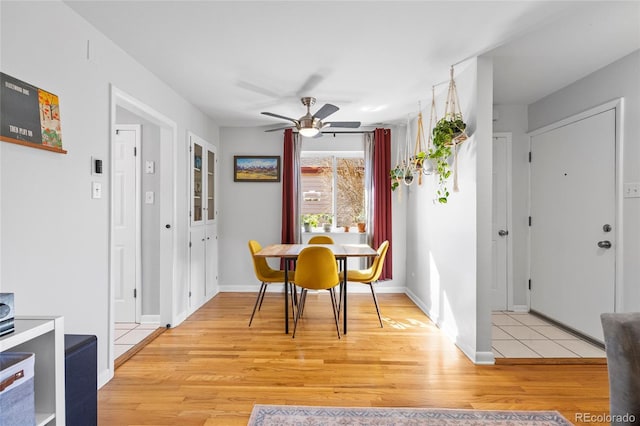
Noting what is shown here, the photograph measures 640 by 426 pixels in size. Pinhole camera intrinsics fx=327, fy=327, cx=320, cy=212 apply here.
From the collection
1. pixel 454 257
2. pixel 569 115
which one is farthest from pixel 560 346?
pixel 569 115

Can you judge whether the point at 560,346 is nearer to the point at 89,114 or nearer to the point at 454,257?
the point at 454,257

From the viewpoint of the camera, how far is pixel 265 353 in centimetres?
280

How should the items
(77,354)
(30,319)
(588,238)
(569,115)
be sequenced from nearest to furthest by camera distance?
(30,319) → (77,354) → (588,238) → (569,115)

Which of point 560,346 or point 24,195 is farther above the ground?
point 24,195

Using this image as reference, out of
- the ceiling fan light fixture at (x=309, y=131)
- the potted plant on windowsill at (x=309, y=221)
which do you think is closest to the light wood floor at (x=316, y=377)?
the potted plant on windowsill at (x=309, y=221)

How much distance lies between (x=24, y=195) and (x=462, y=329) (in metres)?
3.23

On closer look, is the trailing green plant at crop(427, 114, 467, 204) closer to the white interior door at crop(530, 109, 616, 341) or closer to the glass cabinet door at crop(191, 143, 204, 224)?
the white interior door at crop(530, 109, 616, 341)

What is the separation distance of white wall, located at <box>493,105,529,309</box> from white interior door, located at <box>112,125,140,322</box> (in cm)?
419

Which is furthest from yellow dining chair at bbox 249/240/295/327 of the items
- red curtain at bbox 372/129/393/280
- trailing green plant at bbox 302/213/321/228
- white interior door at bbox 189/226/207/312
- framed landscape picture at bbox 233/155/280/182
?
red curtain at bbox 372/129/393/280

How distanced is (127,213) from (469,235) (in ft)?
11.3

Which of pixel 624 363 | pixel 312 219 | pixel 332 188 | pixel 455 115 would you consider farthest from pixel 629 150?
pixel 312 219

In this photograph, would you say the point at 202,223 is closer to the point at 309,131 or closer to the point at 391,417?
the point at 309,131

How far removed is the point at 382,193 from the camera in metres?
4.75

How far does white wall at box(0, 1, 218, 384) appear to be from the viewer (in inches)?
64.6
